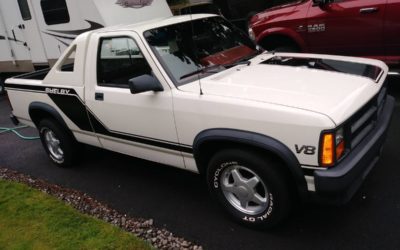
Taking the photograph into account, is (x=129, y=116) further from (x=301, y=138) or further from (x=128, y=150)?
(x=301, y=138)

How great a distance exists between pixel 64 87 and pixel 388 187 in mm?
3640

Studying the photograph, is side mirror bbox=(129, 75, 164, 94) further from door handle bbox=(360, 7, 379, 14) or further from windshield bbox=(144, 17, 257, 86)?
door handle bbox=(360, 7, 379, 14)

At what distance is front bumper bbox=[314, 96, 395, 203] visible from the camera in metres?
2.87

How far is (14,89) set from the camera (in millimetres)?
5578

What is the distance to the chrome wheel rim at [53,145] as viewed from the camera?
5.48 m

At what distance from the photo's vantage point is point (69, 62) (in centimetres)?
494

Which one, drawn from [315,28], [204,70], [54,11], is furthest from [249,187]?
[54,11]

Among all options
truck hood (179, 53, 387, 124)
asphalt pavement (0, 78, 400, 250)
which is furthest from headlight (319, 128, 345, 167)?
asphalt pavement (0, 78, 400, 250)

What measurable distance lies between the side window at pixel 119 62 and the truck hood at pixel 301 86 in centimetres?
67

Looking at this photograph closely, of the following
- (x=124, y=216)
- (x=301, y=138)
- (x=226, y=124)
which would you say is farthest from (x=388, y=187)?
(x=124, y=216)

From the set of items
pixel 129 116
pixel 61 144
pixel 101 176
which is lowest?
pixel 101 176

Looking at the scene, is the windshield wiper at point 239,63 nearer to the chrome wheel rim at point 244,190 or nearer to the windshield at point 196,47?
the windshield at point 196,47

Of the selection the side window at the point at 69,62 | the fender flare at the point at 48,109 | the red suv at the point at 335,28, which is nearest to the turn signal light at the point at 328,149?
the side window at the point at 69,62

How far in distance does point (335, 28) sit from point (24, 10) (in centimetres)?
673
